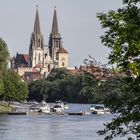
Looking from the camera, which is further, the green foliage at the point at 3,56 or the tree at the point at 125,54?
the green foliage at the point at 3,56

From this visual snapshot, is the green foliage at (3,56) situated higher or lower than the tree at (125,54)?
higher

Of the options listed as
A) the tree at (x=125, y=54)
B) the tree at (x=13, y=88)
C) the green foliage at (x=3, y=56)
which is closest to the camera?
the tree at (x=125, y=54)

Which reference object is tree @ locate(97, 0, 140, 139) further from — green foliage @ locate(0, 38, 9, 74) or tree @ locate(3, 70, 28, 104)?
tree @ locate(3, 70, 28, 104)

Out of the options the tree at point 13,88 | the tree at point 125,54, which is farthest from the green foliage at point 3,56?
the tree at point 125,54

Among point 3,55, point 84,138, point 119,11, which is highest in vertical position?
point 3,55

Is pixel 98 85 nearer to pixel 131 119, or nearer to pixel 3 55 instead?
pixel 131 119

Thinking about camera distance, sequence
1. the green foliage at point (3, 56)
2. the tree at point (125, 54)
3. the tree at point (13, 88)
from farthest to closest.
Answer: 1. the tree at point (13, 88)
2. the green foliage at point (3, 56)
3. the tree at point (125, 54)

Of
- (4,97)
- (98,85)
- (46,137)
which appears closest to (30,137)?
(46,137)

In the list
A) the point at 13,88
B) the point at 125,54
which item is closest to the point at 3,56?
the point at 13,88

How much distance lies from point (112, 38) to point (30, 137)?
35472 millimetres

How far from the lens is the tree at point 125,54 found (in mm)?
17672

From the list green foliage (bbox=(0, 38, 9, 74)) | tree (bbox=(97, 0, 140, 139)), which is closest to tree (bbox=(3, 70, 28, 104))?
green foliage (bbox=(0, 38, 9, 74))

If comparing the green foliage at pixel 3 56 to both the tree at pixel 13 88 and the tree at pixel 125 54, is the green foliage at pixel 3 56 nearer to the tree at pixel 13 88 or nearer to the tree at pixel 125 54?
the tree at pixel 13 88

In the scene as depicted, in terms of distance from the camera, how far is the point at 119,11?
1852cm
